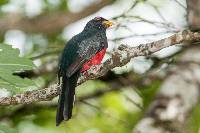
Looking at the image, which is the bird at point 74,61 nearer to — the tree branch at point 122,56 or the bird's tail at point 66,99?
the bird's tail at point 66,99

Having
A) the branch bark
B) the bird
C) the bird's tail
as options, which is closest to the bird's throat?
the bird

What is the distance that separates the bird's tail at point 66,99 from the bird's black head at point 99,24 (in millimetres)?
1047

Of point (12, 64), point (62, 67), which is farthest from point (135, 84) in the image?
point (12, 64)

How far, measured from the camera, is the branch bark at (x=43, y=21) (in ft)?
19.9

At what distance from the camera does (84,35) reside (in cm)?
418

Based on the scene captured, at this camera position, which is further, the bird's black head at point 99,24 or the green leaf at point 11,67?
the bird's black head at point 99,24

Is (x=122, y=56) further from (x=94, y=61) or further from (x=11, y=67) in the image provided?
(x=11, y=67)

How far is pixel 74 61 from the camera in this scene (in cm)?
369

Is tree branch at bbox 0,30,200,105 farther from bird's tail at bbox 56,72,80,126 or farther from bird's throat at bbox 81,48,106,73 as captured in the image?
bird's throat at bbox 81,48,106,73

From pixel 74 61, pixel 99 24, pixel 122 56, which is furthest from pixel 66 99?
pixel 99 24

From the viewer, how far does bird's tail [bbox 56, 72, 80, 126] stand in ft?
11.2

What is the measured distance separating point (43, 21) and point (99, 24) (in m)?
1.73

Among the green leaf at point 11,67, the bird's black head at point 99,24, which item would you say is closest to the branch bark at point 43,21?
the bird's black head at point 99,24

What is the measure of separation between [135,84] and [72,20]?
1.16m
